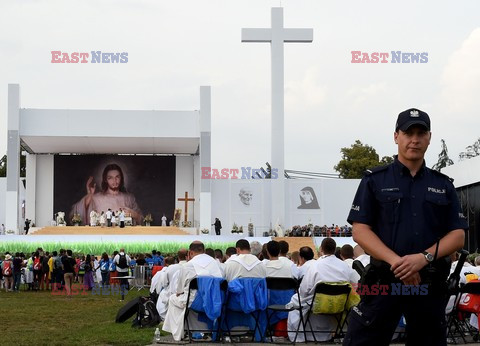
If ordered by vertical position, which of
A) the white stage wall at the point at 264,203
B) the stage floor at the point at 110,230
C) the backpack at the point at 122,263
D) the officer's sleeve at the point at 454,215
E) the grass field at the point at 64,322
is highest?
the white stage wall at the point at 264,203

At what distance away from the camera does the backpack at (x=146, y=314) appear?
13148 mm

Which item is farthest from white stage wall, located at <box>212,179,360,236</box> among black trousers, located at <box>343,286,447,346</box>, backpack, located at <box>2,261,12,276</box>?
black trousers, located at <box>343,286,447,346</box>

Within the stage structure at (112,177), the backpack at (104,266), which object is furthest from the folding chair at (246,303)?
the stage structure at (112,177)

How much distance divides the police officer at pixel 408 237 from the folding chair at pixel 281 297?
18.6 feet

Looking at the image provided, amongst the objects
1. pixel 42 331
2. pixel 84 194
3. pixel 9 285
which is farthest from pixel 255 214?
pixel 42 331

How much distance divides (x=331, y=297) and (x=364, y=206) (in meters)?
5.70

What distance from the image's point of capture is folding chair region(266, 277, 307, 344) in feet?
33.2

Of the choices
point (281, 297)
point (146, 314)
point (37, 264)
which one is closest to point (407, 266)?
point (281, 297)

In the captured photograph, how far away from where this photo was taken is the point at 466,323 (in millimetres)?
11273

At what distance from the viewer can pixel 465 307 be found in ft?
34.7

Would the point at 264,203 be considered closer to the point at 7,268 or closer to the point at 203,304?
the point at 7,268

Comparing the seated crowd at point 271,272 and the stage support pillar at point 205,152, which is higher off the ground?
the stage support pillar at point 205,152

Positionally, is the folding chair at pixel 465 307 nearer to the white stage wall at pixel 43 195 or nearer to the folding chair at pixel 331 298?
the folding chair at pixel 331 298

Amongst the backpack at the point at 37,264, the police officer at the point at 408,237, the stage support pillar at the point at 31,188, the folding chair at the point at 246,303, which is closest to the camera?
the police officer at the point at 408,237
